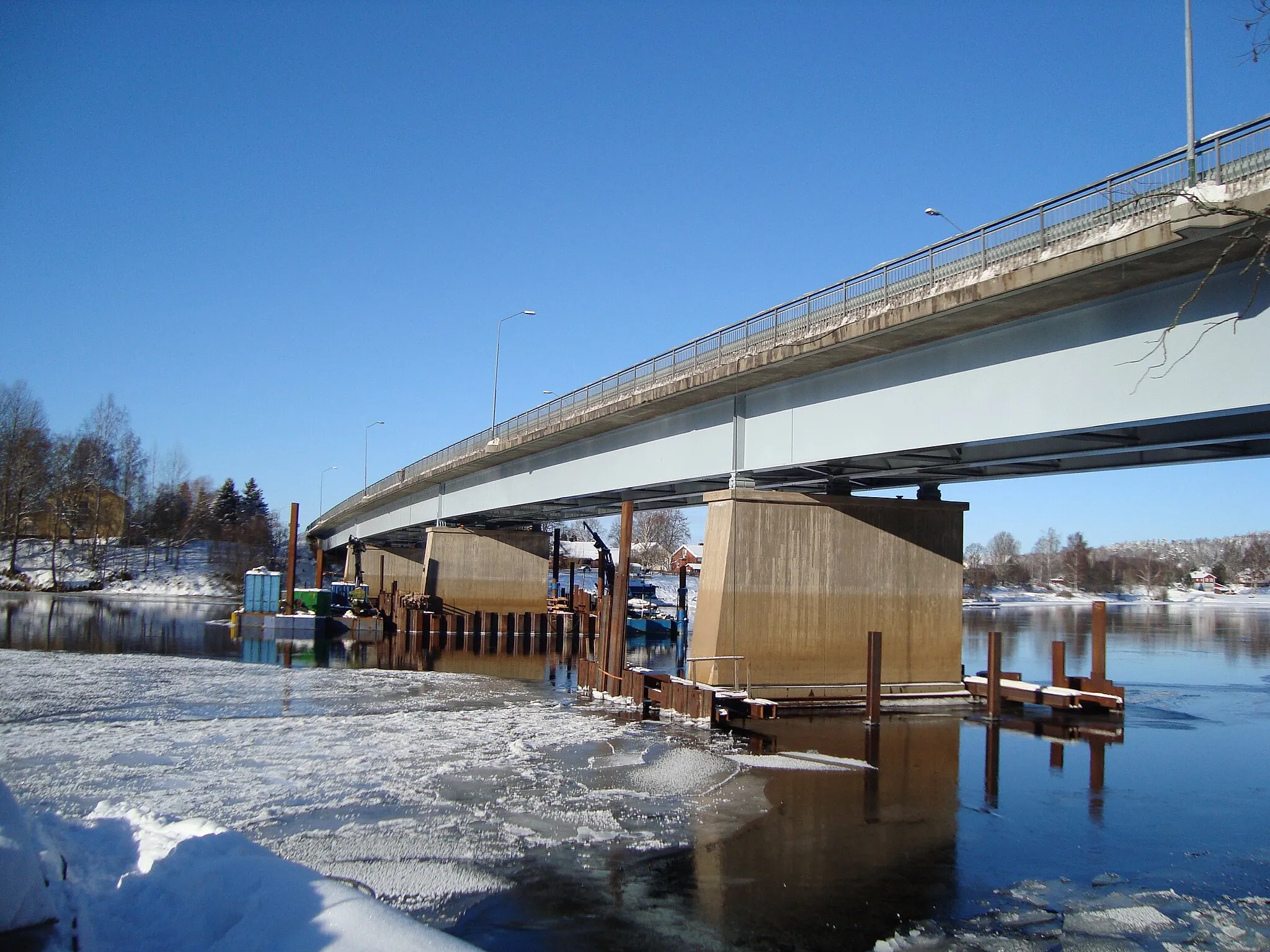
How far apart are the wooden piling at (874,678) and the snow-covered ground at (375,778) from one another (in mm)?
4575

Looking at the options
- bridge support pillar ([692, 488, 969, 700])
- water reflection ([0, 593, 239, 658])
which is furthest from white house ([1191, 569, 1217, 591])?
water reflection ([0, 593, 239, 658])

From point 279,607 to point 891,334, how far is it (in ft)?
146

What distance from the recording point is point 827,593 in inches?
977

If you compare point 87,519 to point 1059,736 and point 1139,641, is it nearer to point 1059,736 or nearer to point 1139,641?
point 1139,641

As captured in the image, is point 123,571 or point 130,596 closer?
point 130,596

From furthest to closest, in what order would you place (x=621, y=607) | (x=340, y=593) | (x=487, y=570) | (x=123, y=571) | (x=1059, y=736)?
(x=123, y=571)
(x=340, y=593)
(x=487, y=570)
(x=621, y=607)
(x=1059, y=736)

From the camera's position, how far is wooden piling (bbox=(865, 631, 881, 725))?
22016 millimetres

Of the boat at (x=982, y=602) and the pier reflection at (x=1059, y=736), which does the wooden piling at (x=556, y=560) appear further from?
the boat at (x=982, y=602)

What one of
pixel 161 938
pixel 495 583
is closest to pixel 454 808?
pixel 161 938

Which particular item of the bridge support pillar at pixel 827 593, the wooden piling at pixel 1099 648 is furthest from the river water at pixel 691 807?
the bridge support pillar at pixel 827 593

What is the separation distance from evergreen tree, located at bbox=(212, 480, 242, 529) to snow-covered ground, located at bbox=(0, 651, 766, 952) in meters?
106

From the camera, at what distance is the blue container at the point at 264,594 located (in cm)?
5372

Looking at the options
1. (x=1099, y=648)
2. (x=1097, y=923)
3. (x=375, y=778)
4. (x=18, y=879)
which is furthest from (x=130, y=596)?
(x=1097, y=923)

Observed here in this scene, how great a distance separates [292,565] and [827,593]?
39.8 meters
